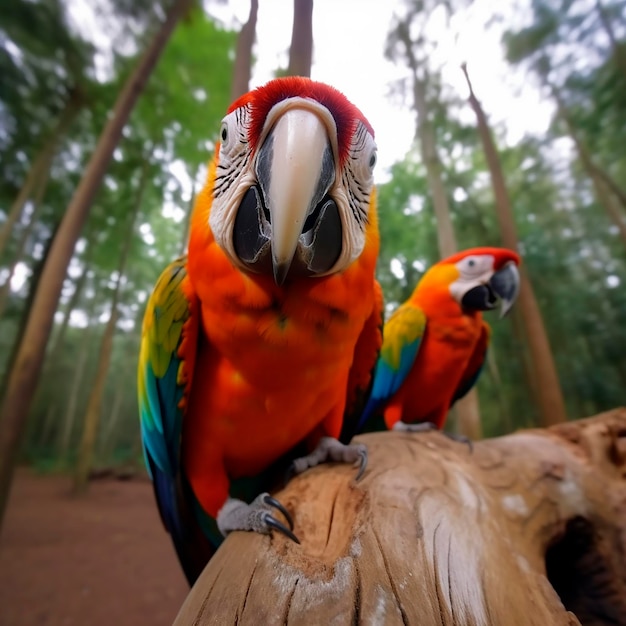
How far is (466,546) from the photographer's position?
2.11ft

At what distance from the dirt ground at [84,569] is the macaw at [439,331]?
168 cm

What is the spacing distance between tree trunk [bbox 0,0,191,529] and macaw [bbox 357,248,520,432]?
180 cm

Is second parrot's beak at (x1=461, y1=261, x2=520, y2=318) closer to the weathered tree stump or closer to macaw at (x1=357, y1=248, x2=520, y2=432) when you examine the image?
macaw at (x1=357, y1=248, x2=520, y2=432)

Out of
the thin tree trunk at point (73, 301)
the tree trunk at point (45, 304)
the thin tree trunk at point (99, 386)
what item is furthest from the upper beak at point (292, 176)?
the thin tree trunk at point (73, 301)

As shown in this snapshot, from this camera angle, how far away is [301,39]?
1.34 m

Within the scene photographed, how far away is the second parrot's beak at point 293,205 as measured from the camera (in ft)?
1.79

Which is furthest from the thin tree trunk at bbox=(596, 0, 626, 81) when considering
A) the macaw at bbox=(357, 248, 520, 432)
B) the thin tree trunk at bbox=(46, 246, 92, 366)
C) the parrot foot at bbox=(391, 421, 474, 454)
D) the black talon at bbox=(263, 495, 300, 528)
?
the thin tree trunk at bbox=(46, 246, 92, 366)

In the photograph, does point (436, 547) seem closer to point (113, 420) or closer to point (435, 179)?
point (435, 179)

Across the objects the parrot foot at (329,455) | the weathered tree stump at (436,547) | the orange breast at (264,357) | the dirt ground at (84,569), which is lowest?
the dirt ground at (84,569)

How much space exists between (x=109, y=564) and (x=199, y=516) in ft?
7.02

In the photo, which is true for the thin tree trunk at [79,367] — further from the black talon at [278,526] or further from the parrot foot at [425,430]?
the black talon at [278,526]

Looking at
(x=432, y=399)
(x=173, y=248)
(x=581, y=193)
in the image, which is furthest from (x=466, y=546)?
(x=581, y=193)

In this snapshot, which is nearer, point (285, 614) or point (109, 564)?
point (285, 614)

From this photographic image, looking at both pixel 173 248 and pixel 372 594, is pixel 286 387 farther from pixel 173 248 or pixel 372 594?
pixel 173 248
